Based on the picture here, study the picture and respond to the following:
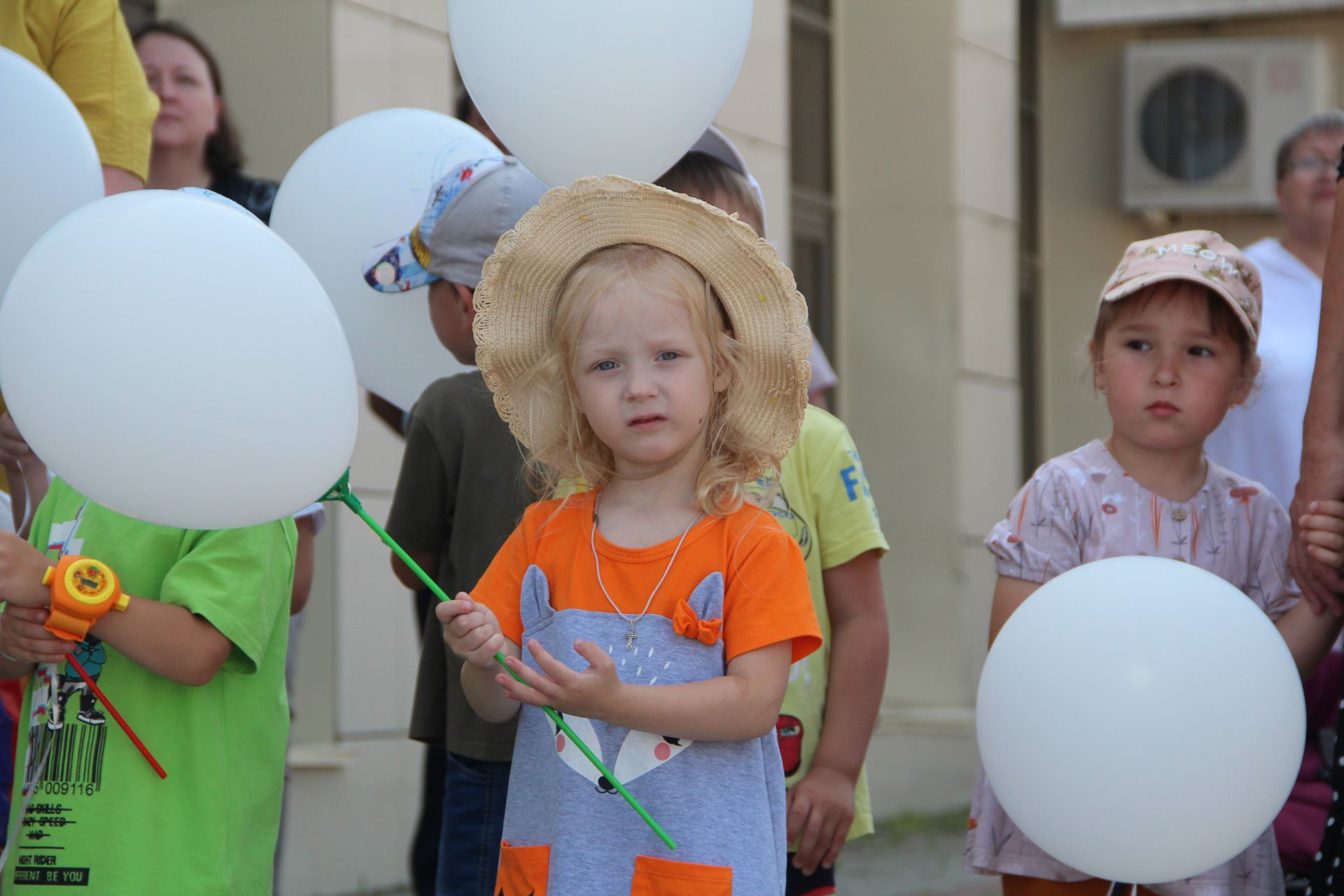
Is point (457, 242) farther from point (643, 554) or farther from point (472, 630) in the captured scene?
point (472, 630)

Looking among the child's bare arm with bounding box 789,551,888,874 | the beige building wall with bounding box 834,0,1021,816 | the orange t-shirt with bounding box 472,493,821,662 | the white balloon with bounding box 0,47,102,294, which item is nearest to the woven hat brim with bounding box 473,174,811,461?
the orange t-shirt with bounding box 472,493,821,662

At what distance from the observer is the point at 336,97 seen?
4.70 m

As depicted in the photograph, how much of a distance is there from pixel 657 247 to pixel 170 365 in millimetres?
702

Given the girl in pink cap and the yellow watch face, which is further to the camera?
the girl in pink cap

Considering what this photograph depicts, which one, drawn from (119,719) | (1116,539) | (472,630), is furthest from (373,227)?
(1116,539)

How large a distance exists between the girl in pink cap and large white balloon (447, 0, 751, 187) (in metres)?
0.83

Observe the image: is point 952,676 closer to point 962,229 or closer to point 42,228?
point 962,229

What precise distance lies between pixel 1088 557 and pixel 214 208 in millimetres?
1509

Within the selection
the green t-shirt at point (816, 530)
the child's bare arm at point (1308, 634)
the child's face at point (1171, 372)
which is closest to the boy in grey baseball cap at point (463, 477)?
the green t-shirt at point (816, 530)

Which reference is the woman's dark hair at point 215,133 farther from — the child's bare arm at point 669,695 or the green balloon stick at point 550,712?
the child's bare arm at point 669,695

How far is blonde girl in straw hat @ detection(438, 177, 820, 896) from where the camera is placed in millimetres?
2006

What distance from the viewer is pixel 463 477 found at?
2.66 metres

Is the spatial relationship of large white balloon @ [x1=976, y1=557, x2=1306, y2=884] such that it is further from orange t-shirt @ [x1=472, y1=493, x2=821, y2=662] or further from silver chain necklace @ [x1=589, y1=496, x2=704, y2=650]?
silver chain necklace @ [x1=589, y1=496, x2=704, y2=650]

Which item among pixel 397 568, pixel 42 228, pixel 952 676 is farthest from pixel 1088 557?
pixel 952 676
